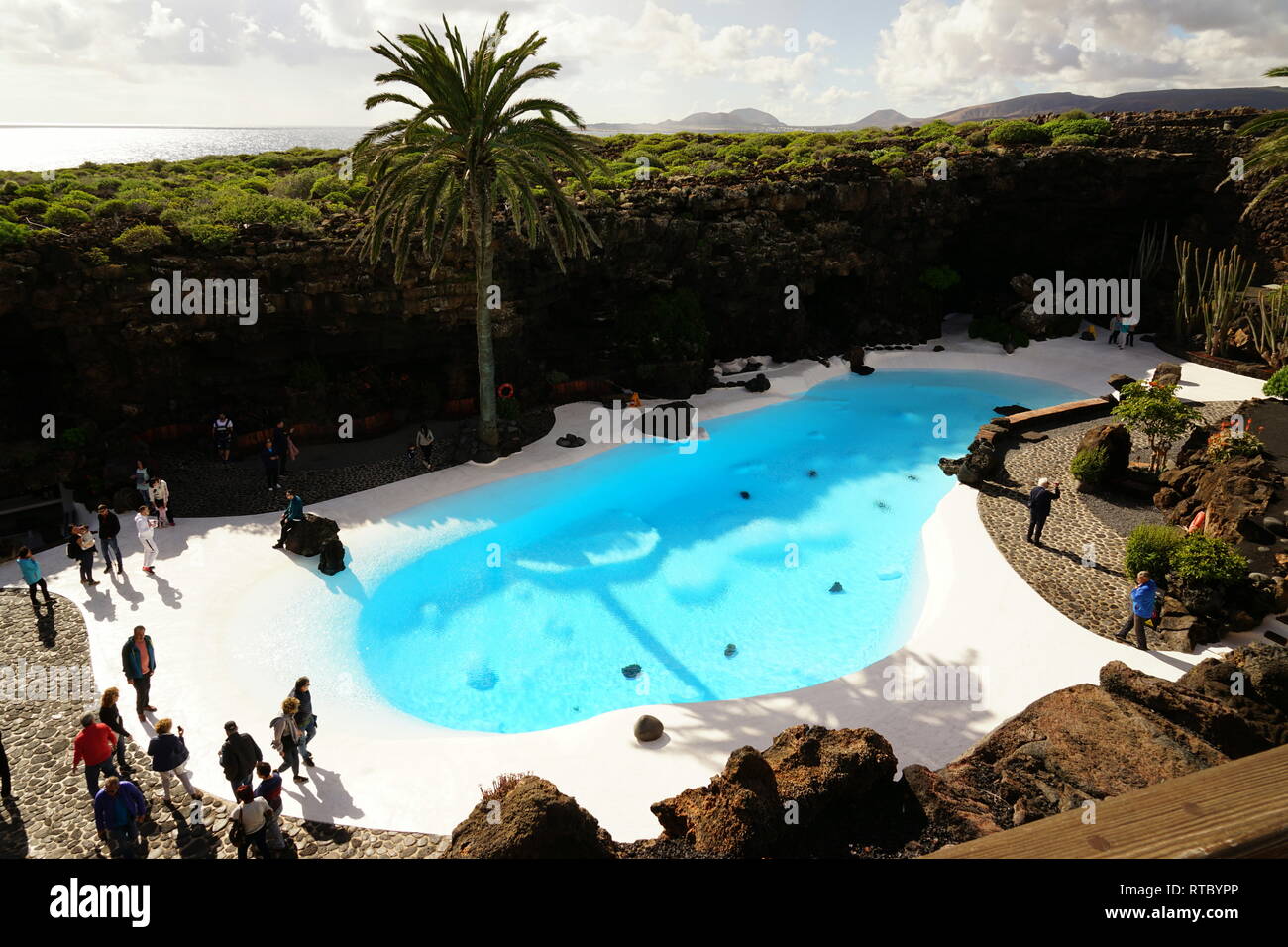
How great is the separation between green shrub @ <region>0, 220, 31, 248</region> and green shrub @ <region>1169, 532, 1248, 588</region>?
26337 millimetres

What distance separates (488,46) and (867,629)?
1624cm

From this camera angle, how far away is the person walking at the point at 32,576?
13.7 metres

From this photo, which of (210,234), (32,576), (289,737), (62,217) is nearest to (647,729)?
(289,737)

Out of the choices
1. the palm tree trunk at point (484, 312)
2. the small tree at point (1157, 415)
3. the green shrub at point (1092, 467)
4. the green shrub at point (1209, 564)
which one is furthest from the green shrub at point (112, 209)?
the small tree at point (1157, 415)

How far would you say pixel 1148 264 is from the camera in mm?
35156

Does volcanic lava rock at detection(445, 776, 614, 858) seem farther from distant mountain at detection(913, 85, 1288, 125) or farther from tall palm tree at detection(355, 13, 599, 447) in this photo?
distant mountain at detection(913, 85, 1288, 125)

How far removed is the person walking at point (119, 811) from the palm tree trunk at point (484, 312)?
1407cm

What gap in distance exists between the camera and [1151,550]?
50.3 ft

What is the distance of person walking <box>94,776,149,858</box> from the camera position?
894 centimetres

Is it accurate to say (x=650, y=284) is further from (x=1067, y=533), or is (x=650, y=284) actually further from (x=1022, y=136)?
(x=1022, y=136)

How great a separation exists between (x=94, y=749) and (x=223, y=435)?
12.0 metres

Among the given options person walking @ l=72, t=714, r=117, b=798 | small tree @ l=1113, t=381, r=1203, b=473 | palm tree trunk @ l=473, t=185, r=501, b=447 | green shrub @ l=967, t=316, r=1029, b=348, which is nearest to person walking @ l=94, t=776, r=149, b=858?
person walking @ l=72, t=714, r=117, b=798

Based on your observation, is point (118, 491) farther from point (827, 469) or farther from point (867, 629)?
point (827, 469)

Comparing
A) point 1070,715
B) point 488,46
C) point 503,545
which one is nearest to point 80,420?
point 503,545
